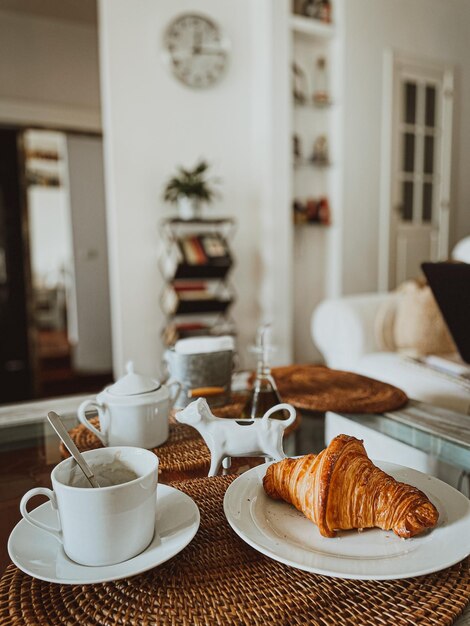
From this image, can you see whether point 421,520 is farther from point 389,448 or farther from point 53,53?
point 53,53

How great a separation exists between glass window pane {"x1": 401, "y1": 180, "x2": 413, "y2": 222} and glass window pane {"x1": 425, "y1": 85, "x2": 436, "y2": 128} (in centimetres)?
54

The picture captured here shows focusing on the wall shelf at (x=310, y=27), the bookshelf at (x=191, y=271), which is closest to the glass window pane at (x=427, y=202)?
the wall shelf at (x=310, y=27)

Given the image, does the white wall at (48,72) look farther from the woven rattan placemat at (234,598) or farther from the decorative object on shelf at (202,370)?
the woven rattan placemat at (234,598)

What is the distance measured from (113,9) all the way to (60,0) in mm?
1034

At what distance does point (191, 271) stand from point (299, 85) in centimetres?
163

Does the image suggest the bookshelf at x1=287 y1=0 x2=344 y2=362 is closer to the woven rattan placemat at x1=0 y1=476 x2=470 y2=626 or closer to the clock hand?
the clock hand

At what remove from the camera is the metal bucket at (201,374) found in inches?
46.0

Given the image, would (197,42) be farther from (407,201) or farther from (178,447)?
(178,447)

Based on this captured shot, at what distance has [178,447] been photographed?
0.98 metres

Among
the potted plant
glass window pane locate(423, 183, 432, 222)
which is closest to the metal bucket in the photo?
the potted plant

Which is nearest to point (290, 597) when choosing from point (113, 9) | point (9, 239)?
point (113, 9)

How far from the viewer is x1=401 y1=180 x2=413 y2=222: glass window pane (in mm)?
4203

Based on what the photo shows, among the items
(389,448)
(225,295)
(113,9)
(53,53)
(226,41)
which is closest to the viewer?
(389,448)

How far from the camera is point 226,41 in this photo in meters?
3.51
